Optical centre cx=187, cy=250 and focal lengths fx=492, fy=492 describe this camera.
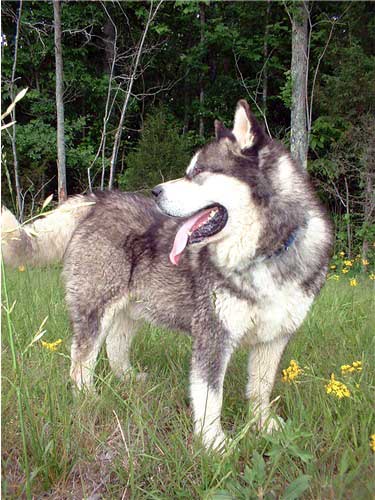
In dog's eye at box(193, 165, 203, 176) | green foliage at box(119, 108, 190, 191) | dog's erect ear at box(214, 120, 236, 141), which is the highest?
dog's erect ear at box(214, 120, 236, 141)

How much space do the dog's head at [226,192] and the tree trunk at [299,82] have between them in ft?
28.7

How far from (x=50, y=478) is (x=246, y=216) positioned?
1.58 meters

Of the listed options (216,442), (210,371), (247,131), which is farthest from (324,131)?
(216,442)

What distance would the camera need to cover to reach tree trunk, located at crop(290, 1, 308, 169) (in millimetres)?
11211

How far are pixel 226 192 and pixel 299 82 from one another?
9.65 m

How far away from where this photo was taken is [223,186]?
2729 mm

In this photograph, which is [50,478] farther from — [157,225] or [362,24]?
[362,24]

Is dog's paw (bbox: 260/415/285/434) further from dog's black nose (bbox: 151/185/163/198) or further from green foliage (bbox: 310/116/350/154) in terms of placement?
green foliage (bbox: 310/116/350/154)

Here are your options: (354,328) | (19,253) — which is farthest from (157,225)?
(354,328)

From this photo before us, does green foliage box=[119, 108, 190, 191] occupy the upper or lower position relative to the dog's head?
lower

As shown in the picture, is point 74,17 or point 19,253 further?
point 74,17

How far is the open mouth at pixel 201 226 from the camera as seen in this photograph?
2736 millimetres

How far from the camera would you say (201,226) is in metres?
2.78

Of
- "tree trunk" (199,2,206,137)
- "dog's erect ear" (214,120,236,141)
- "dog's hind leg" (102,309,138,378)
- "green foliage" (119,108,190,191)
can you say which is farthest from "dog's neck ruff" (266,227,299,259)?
"tree trunk" (199,2,206,137)
